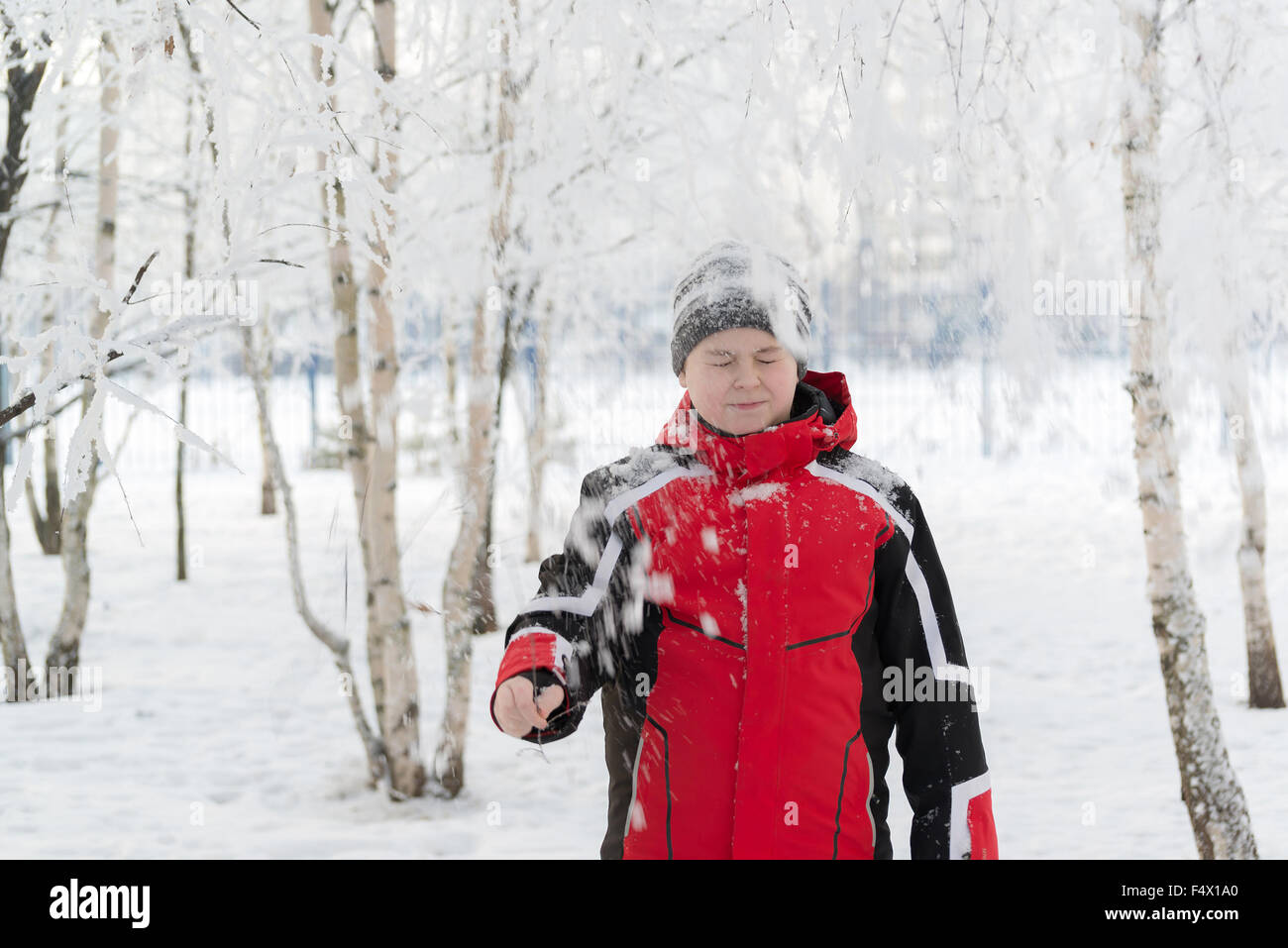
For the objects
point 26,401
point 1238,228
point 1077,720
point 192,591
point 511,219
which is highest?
point 511,219

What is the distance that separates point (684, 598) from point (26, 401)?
1302 mm

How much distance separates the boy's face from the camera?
1.65 metres

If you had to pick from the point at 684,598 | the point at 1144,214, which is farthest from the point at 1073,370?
the point at 684,598

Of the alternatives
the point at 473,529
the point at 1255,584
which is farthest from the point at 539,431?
the point at 1255,584

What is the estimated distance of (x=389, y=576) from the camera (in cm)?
446

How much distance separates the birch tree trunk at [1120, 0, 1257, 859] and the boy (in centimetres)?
204

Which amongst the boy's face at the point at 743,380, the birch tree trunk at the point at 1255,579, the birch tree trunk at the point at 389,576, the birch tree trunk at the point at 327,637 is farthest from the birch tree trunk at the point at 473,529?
the birch tree trunk at the point at 1255,579

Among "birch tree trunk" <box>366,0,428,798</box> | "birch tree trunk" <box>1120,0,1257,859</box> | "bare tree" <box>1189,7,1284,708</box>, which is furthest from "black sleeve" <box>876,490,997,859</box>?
"birch tree trunk" <box>366,0,428,798</box>

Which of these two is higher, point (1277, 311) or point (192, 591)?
point (1277, 311)

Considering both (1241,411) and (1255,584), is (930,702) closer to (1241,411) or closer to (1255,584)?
(1241,411)

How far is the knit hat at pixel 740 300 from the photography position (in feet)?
5.57

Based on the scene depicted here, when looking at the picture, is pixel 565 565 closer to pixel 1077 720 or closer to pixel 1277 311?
pixel 1277 311

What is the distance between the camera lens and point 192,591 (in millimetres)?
8984

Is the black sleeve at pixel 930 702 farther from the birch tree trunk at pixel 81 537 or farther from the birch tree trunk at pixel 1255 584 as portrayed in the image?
the birch tree trunk at pixel 81 537
